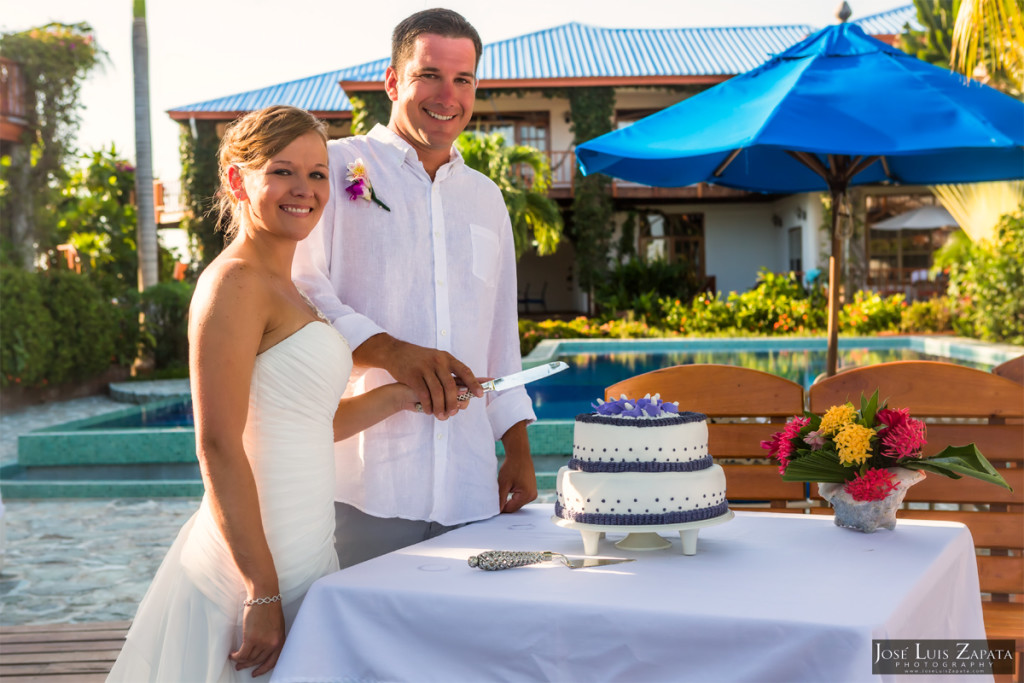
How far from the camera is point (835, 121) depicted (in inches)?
159

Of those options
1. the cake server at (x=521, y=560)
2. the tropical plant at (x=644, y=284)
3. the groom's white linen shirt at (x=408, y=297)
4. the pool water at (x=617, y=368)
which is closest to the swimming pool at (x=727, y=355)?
the pool water at (x=617, y=368)

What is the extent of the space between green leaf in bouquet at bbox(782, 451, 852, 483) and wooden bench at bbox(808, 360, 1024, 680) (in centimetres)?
98

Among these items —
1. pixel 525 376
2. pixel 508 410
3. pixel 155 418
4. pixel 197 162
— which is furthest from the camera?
pixel 197 162

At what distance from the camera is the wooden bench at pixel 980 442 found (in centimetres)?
284

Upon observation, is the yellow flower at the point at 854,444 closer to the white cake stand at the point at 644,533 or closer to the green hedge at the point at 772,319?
the white cake stand at the point at 644,533

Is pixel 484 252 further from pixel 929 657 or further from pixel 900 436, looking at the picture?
pixel 929 657

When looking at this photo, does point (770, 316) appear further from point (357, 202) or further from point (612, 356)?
point (357, 202)

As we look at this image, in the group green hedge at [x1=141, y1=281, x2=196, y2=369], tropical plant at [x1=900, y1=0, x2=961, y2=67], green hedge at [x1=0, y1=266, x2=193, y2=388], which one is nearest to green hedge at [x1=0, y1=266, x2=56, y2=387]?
green hedge at [x1=0, y1=266, x2=193, y2=388]

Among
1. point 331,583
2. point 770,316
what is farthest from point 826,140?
point 770,316

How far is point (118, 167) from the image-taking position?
77.8ft

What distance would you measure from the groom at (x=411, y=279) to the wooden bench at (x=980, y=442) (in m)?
1.34

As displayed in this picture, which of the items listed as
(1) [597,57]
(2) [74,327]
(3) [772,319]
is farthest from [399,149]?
(1) [597,57]

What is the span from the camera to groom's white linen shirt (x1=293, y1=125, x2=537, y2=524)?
215 centimetres

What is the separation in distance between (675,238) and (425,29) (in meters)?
22.0
